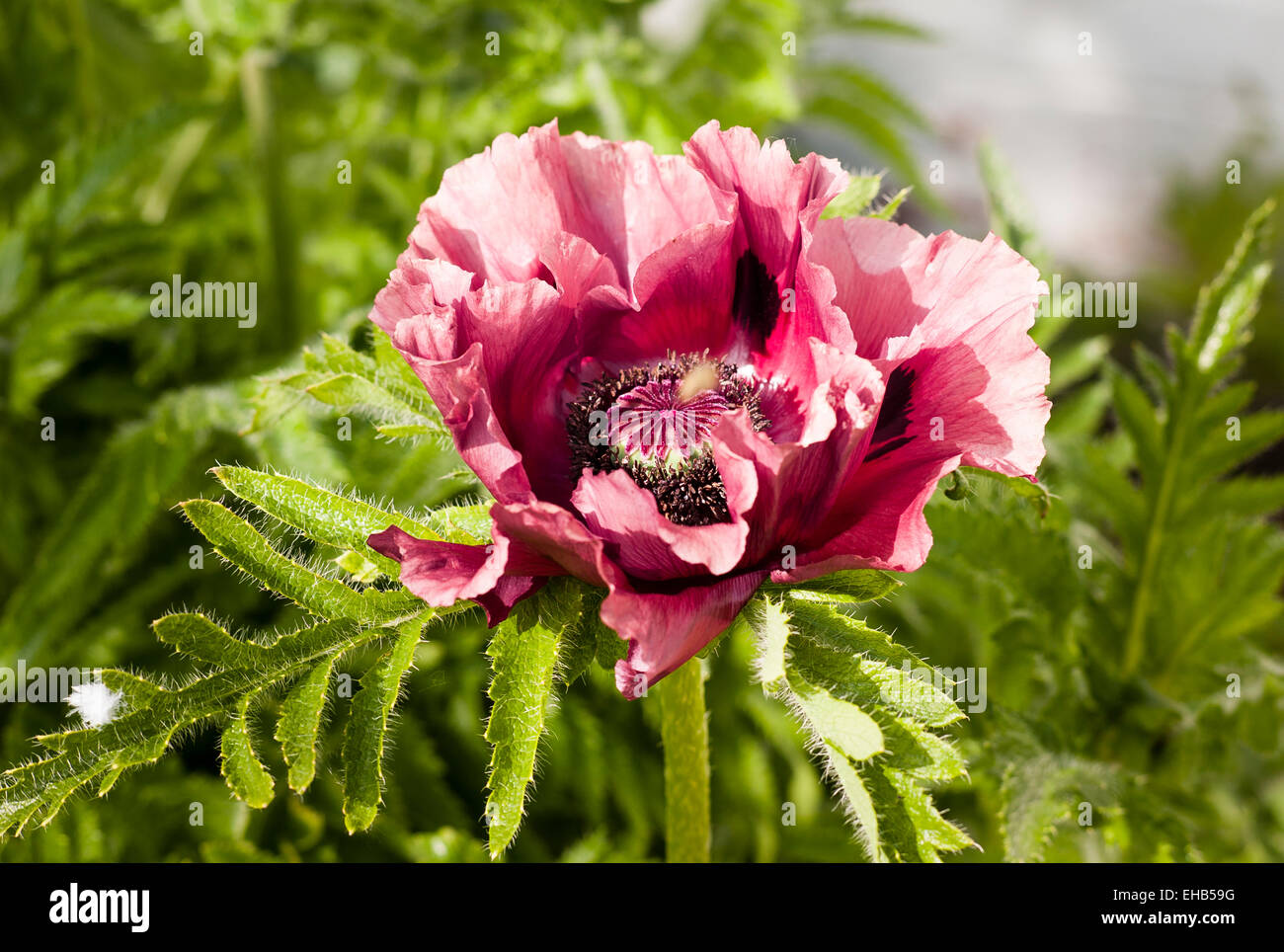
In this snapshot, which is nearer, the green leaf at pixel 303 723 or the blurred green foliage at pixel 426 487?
the green leaf at pixel 303 723

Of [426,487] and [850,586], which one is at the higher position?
[426,487]

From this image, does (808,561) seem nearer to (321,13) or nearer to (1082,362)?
(1082,362)

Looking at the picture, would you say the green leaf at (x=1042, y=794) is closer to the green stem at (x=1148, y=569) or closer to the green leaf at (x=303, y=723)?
the green stem at (x=1148, y=569)

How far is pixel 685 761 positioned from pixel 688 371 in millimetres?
331

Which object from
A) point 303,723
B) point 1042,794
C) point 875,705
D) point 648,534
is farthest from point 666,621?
point 1042,794

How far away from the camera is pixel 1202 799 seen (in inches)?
51.2

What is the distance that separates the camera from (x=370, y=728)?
0.79 meters

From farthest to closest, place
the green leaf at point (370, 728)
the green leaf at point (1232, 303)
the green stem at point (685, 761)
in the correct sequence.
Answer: the green leaf at point (1232, 303)
the green stem at point (685, 761)
the green leaf at point (370, 728)

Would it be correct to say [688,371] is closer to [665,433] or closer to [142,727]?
[665,433]

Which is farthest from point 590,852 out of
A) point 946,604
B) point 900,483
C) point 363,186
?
point 363,186

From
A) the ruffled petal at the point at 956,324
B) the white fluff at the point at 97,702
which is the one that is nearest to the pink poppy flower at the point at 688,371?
the ruffled petal at the point at 956,324

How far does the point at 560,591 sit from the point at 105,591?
1117 mm

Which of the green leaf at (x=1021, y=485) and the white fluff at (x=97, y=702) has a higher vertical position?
the green leaf at (x=1021, y=485)

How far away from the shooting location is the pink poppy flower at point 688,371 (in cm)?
71
